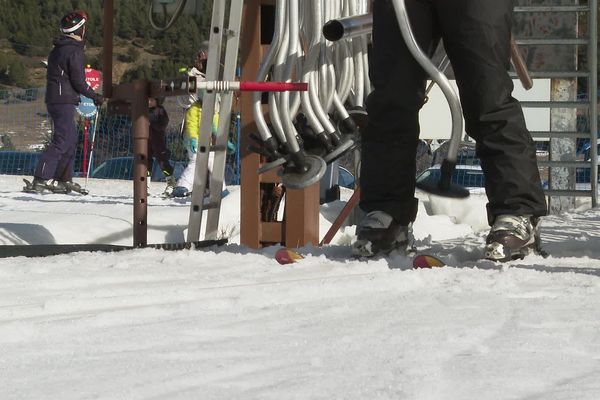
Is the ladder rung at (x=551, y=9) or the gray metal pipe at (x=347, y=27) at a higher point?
the ladder rung at (x=551, y=9)

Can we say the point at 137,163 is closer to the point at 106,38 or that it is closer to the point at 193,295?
the point at 106,38

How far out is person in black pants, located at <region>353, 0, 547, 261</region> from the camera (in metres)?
3.29

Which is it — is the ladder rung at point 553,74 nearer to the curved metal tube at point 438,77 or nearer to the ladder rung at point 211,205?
the ladder rung at point 211,205

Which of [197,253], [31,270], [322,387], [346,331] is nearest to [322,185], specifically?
[197,253]

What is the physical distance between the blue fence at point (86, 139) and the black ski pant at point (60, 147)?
365 centimetres

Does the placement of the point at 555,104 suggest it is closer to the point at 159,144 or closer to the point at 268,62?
the point at 268,62

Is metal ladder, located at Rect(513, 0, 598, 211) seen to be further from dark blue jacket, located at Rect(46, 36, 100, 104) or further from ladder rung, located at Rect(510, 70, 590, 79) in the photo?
dark blue jacket, located at Rect(46, 36, 100, 104)

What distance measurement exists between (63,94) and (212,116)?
21.8 ft

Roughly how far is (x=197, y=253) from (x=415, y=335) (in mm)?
1536

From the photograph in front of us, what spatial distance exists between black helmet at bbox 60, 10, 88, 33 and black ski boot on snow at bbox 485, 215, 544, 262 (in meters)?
7.76

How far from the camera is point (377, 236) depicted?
11.3 feet

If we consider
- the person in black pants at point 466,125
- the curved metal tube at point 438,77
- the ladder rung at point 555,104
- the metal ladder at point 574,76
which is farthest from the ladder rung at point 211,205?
the ladder rung at point 555,104

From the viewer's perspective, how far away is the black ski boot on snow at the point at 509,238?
3.21 metres

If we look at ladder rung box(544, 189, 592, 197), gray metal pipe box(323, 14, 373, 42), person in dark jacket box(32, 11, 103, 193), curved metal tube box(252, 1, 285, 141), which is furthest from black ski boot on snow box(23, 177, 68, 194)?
gray metal pipe box(323, 14, 373, 42)
